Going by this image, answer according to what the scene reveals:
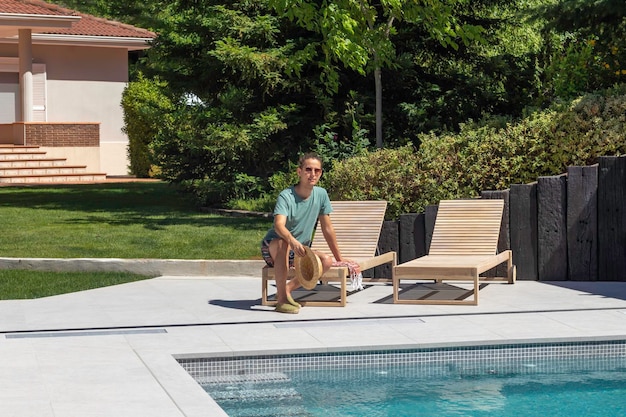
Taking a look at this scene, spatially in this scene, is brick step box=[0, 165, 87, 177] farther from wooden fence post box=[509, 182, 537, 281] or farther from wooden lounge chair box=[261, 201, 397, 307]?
wooden fence post box=[509, 182, 537, 281]

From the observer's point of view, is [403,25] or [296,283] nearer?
[296,283]

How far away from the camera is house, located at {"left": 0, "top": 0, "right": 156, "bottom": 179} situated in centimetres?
3025

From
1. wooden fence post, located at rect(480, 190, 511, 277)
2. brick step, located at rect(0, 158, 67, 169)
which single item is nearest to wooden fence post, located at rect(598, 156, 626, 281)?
wooden fence post, located at rect(480, 190, 511, 277)

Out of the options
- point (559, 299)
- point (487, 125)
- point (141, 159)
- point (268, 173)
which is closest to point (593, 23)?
point (487, 125)

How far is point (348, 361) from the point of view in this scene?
8.49m

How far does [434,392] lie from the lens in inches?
316

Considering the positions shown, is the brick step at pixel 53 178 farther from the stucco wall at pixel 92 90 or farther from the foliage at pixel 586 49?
the foliage at pixel 586 49

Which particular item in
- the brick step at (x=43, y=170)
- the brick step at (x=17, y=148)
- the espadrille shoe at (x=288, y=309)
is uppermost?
the brick step at (x=17, y=148)

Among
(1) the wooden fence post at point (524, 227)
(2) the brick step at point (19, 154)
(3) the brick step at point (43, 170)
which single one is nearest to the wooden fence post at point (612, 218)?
(1) the wooden fence post at point (524, 227)

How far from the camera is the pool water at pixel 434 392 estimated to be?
755 centimetres

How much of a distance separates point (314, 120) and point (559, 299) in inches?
395

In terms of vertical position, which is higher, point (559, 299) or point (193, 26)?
point (193, 26)

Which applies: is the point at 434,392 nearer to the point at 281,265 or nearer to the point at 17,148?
the point at 281,265

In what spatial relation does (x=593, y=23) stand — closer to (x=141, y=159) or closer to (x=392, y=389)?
(x=392, y=389)
